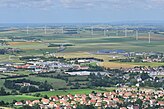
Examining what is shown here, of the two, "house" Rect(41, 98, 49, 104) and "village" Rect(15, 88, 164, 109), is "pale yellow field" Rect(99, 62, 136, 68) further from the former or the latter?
"house" Rect(41, 98, 49, 104)

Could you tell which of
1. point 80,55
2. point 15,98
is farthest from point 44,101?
point 80,55

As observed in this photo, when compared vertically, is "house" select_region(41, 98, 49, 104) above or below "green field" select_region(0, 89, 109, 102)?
above

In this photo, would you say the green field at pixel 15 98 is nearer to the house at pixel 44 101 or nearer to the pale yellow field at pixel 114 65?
the house at pixel 44 101

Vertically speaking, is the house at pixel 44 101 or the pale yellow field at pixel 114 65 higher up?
the house at pixel 44 101

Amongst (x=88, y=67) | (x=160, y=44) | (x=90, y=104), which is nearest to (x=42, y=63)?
(x=88, y=67)

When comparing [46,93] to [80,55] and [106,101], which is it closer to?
[106,101]

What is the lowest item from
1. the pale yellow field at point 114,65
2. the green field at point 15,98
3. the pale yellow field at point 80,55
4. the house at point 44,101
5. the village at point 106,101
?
the pale yellow field at point 80,55

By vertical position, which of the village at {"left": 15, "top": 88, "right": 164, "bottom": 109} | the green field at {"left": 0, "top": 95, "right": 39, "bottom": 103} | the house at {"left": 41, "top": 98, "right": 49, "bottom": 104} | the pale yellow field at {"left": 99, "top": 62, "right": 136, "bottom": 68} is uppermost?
the house at {"left": 41, "top": 98, "right": 49, "bottom": 104}

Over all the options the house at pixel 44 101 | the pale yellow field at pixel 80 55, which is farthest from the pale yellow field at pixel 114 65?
the house at pixel 44 101

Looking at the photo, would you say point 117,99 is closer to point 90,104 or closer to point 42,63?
point 90,104

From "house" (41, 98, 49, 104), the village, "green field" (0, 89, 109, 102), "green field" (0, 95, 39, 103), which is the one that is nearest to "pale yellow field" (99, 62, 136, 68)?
"green field" (0, 89, 109, 102)

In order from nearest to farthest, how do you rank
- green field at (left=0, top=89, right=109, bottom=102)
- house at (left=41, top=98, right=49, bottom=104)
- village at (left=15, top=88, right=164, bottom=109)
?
village at (left=15, top=88, right=164, bottom=109) → house at (left=41, top=98, right=49, bottom=104) → green field at (left=0, top=89, right=109, bottom=102)
